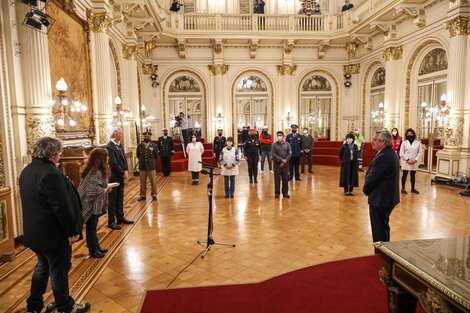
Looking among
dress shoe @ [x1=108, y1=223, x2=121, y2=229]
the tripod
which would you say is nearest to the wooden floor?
the tripod

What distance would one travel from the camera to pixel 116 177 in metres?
5.44

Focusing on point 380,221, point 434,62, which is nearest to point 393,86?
point 434,62

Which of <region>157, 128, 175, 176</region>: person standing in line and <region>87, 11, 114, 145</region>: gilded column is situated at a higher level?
<region>87, 11, 114, 145</region>: gilded column

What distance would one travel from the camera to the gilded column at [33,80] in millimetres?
4609

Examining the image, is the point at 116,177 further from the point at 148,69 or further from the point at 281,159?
the point at 148,69

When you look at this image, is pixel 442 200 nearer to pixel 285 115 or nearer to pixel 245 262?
pixel 245 262

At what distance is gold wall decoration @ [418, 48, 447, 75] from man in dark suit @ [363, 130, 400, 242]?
860 cm

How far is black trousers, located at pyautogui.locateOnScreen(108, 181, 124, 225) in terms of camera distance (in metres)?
5.46

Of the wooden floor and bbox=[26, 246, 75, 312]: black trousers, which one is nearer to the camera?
bbox=[26, 246, 75, 312]: black trousers

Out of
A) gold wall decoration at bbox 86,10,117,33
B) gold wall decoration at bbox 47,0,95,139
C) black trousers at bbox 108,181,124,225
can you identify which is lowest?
black trousers at bbox 108,181,124,225

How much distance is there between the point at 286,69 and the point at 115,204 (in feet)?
40.2

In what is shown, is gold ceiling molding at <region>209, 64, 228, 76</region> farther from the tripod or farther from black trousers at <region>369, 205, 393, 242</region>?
black trousers at <region>369, 205, 393, 242</region>

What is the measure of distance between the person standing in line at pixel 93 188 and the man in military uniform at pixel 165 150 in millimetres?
6521

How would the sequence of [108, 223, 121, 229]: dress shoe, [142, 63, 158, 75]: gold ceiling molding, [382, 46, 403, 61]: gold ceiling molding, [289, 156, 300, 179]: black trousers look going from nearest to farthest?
[108, 223, 121, 229]: dress shoe → [289, 156, 300, 179]: black trousers → [382, 46, 403, 61]: gold ceiling molding → [142, 63, 158, 75]: gold ceiling molding
